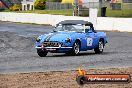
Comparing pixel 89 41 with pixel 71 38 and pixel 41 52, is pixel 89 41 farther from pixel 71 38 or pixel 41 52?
pixel 41 52

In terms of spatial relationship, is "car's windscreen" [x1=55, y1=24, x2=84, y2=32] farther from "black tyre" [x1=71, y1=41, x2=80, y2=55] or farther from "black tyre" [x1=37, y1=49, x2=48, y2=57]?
"black tyre" [x1=37, y1=49, x2=48, y2=57]

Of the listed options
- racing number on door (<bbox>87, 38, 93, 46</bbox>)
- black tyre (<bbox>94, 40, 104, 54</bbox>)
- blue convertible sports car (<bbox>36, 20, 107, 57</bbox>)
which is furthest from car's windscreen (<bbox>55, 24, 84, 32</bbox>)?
black tyre (<bbox>94, 40, 104, 54</bbox>)

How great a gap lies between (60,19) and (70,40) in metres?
33.9

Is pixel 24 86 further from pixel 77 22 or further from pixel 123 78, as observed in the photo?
pixel 77 22

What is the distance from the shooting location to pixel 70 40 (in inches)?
674

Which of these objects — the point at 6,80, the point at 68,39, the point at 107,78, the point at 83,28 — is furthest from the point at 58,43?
the point at 107,78

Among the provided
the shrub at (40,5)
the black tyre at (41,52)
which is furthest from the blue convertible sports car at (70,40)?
the shrub at (40,5)

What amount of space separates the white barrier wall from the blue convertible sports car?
20.6 metres

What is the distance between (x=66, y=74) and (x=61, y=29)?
24.3 ft

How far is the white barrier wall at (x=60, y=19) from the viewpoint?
40091mm

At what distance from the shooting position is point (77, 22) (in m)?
18.5

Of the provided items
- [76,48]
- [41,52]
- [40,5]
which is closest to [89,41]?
[76,48]

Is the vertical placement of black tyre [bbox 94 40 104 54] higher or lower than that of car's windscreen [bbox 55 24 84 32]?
lower

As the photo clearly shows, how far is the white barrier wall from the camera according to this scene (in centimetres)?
4009
